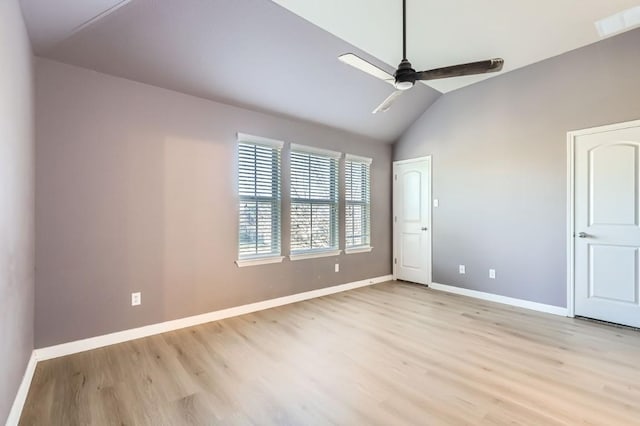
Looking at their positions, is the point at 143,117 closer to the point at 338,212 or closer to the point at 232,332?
the point at 232,332

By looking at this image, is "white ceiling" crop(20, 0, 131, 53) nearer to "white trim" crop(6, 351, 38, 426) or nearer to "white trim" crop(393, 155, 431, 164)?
"white trim" crop(6, 351, 38, 426)

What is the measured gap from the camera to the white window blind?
12.1ft

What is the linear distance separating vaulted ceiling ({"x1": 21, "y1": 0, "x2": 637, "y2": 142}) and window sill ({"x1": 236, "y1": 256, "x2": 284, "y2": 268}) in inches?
73.5

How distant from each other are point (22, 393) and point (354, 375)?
218 centimetres

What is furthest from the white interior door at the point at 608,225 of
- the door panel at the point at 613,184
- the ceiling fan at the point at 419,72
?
the ceiling fan at the point at 419,72

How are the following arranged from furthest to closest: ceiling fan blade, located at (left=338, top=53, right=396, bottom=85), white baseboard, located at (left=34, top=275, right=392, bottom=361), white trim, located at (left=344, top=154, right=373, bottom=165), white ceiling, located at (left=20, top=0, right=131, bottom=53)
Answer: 1. white trim, located at (left=344, top=154, right=373, bottom=165)
2. white baseboard, located at (left=34, top=275, right=392, bottom=361)
3. ceiling fan blade, located at (left=338, top=53, right=396, bottom=85)
4. white ceiling, located at (left=20, top=0, right=131, bottom=53)

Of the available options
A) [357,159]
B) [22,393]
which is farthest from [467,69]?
[22,393]

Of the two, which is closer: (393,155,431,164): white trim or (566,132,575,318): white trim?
(566,132,575,318): white trim

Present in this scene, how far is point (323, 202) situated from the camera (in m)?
4.53

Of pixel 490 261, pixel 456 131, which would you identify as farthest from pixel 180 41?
pixel 490 261

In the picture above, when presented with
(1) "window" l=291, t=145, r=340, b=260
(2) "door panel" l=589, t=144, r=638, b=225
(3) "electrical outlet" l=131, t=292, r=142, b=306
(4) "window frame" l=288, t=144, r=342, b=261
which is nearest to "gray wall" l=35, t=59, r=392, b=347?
(3) "electrical outlet" l=131, t=292, r=142, b=306

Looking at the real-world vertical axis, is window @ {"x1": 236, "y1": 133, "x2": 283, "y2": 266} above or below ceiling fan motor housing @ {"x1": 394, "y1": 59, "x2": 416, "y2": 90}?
below

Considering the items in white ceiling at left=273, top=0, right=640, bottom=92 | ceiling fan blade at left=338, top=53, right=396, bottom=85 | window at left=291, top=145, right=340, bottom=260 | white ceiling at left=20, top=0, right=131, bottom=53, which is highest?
white ceiling at left=273, top=0, right=640, bottom=92

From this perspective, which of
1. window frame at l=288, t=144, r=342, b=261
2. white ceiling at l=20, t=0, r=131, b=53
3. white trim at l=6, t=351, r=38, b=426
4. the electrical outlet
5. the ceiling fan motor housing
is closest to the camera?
white trim at l=6, t=351, r=38, b=426
